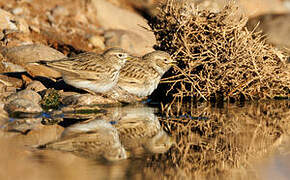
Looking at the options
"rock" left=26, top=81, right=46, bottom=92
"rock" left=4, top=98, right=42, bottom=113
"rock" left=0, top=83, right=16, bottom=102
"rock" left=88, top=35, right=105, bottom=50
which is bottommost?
"rock" left=4, top=98, right=42, bottom=113

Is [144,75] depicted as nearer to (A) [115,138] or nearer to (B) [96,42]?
(A) [115,138]

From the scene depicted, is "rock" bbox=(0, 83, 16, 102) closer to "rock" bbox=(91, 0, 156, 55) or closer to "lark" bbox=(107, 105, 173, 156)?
"lark" bbox=(107, 105, 173, 156)

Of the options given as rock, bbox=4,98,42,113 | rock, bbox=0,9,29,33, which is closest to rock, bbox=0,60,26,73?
rock, bbox=4,98,42,113

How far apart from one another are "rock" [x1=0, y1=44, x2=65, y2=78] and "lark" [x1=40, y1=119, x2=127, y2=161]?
3112 mm

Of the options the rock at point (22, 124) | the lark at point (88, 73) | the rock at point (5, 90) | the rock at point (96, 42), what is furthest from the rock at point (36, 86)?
the rock at point (96, 42)

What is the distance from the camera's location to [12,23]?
451 inches

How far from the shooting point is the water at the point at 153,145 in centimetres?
468

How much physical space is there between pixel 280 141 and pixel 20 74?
17.3 ft

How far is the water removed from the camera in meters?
4.68

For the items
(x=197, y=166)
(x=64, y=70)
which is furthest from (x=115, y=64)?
(x=197, y=166)

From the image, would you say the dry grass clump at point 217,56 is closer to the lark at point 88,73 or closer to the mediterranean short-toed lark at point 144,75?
the mediterranean short-toed lark at point 144,75

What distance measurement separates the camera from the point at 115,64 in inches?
328

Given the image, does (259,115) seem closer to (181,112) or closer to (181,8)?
(181,112)

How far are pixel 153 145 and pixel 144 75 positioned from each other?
118 inches
